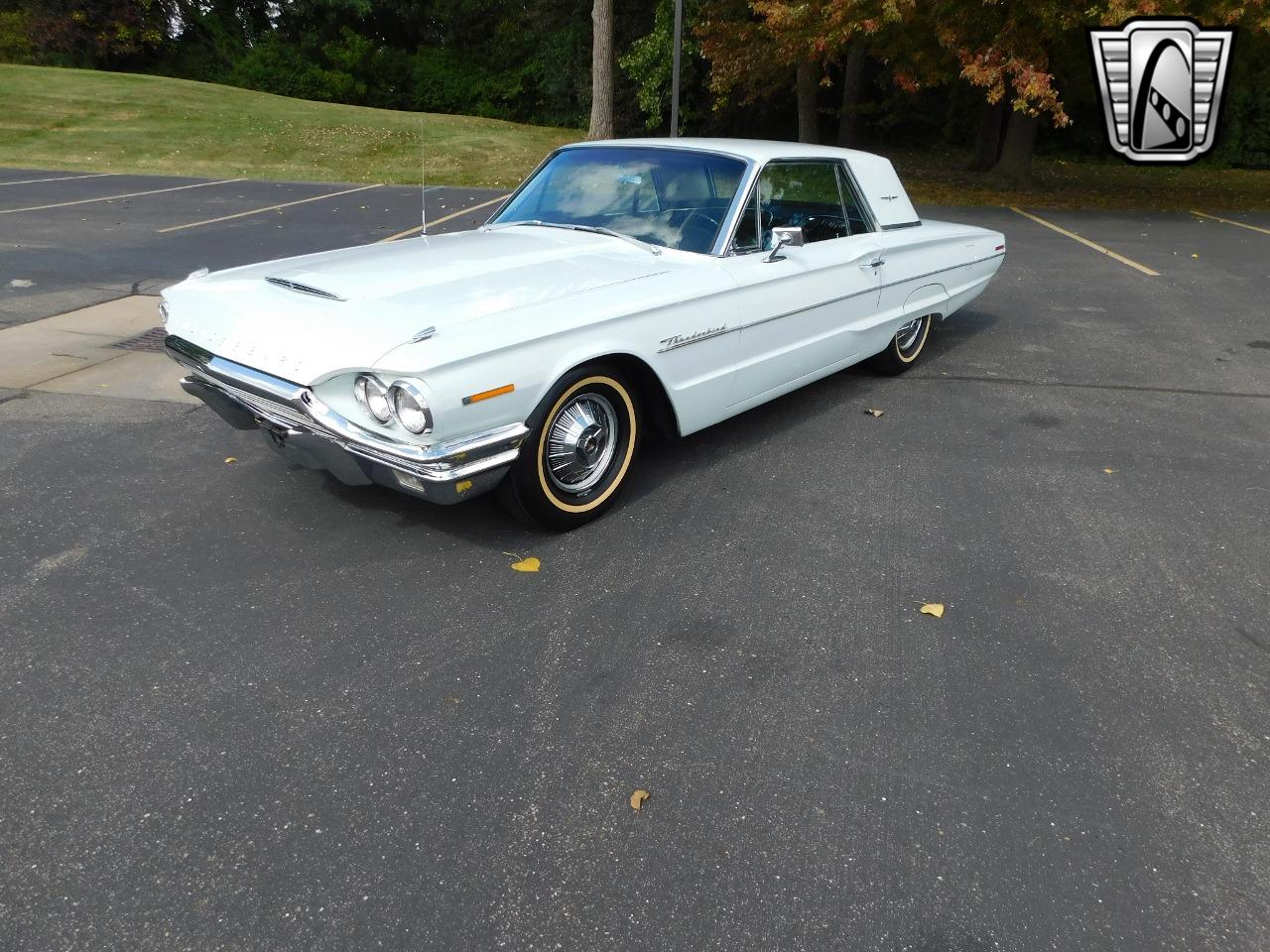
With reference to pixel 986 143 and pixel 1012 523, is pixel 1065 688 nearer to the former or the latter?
pixel 1012 523

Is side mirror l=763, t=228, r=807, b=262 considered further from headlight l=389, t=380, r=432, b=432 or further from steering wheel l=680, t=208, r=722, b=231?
headlight l=389, t=380, r=432, b=432

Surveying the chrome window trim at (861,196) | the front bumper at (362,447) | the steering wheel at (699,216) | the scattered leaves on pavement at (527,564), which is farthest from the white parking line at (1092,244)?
the front bumper at (362,447)

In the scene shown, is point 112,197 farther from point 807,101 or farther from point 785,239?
point 807,101

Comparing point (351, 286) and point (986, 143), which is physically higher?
point (986, 143)

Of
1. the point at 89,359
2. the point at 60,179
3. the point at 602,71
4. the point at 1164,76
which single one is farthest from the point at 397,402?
the point at 602,71

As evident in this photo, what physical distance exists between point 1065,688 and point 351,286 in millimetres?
3125

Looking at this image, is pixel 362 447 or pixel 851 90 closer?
pixel 362 447

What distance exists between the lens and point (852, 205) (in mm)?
5645

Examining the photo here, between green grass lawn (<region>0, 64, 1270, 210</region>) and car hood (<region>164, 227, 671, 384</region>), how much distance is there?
14.7 metres

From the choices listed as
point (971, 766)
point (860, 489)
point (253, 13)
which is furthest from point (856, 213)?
point (253, 13)

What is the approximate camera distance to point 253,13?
4344cm

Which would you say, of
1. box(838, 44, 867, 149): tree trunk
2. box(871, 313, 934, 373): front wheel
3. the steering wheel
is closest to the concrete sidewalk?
the steering wheel

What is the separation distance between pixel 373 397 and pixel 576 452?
3.13 feet

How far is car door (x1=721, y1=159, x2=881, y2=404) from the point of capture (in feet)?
15.2
